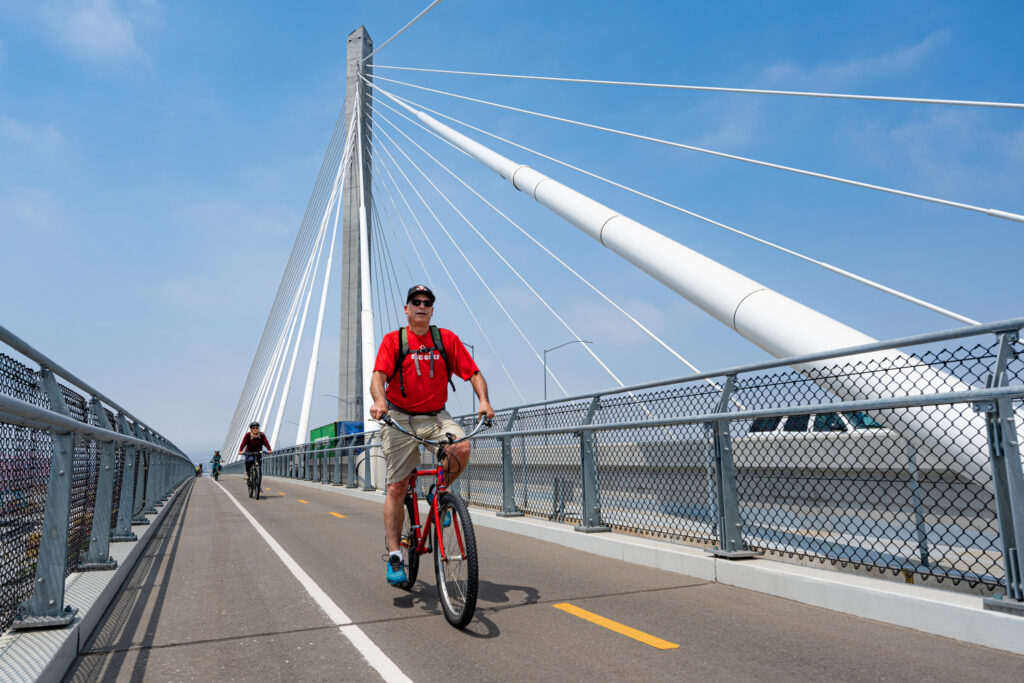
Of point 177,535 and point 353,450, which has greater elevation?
point 353,450

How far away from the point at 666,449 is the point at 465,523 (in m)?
3.10

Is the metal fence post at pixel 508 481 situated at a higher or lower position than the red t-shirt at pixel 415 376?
lower

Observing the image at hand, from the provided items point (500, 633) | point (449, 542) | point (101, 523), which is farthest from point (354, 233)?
point (500, 633)

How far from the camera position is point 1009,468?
3.83 meters

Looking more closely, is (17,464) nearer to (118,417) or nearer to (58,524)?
(58,524)

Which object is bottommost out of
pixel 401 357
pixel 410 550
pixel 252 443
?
pixel 410 550

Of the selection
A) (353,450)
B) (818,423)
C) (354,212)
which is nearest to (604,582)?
(818,423)

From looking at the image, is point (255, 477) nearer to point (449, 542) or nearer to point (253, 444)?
point (253, 444)

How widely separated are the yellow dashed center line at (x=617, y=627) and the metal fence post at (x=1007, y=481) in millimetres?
1666

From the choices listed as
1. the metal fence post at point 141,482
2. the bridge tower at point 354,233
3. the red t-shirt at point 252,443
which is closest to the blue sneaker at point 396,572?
the metal fence post at point 141,482

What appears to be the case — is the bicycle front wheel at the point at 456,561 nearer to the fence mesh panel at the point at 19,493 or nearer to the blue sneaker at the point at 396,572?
the blue sneaker at the point at 396,572

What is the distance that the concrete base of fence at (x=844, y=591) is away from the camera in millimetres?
3799

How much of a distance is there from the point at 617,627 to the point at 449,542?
1.10 m

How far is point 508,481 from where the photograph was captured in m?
9.98
